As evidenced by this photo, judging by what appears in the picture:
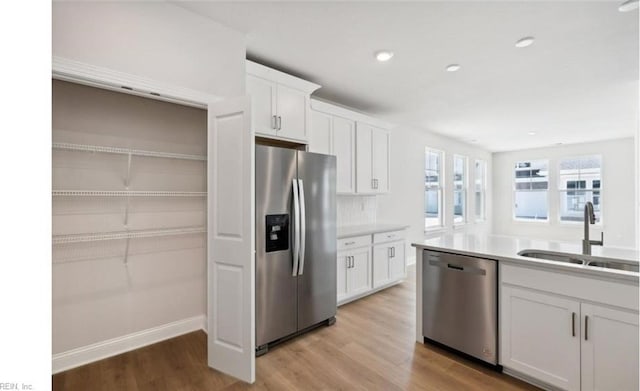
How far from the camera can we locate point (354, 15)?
2221mm

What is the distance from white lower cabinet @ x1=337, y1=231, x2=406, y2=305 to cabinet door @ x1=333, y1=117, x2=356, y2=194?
73 centimetres

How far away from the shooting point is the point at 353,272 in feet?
11.9

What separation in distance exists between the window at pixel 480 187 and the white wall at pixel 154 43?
729 centimetres

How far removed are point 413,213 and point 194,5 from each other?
489 cm

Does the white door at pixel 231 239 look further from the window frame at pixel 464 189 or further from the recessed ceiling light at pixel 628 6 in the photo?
the window frame at pixel 464 189

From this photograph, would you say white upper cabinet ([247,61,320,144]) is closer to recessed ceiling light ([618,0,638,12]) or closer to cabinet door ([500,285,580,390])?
cabinet door ([500,285,580,390])

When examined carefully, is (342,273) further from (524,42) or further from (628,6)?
(628,6)

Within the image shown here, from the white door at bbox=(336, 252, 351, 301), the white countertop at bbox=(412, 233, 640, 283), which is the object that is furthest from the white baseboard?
the white countertop at bbox=(412, 233, 640, 283)

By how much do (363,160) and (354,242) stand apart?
1.22 metres

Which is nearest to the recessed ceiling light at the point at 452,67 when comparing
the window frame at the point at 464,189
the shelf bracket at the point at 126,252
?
the shelf bracket at the point at 126,252

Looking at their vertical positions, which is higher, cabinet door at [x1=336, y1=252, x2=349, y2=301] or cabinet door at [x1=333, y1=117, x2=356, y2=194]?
cabinet door at [x1=333, y1=117, x2=356, y2=194]

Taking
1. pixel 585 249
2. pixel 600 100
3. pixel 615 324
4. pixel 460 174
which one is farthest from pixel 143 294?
pixel 460 174

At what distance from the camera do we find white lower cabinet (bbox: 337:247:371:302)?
3.48m

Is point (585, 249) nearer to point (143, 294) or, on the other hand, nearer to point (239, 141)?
point (239, 141)
